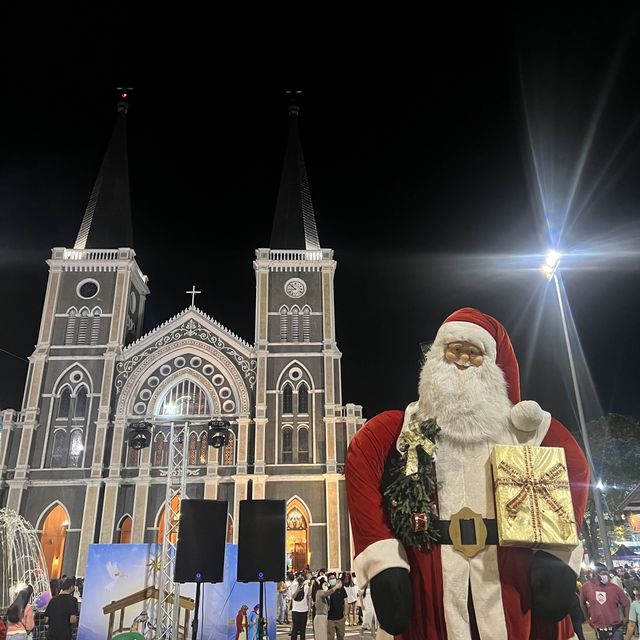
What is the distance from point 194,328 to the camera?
3072 centimetres

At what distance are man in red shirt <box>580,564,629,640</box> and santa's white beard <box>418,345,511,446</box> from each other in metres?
6.67

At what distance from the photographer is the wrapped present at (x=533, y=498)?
10.3ft

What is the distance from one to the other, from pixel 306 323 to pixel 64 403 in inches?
490

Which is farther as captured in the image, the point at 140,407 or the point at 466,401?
the point at 140,407

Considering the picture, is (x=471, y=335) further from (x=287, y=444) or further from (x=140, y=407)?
(x=140, y=407)

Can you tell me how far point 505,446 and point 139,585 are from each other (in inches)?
356

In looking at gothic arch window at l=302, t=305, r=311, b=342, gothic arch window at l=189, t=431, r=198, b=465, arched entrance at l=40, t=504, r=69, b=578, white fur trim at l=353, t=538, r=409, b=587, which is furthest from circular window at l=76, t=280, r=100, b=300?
white fur trim at l=353, t=538, r=409, b=587

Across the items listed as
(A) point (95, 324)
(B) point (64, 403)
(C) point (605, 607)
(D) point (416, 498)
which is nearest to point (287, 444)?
(B) point (64, 403)

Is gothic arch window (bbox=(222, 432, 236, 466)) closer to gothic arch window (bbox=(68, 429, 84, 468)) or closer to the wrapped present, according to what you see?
gothic arch window (bbox=(68, 429, 84, 468))

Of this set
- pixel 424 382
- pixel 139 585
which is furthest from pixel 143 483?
pixel 424 382

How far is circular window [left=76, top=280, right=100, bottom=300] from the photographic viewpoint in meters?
31.3

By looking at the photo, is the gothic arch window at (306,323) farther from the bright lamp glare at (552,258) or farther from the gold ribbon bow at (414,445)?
the gold ribbon bow at (414,445)

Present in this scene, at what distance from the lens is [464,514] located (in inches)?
133

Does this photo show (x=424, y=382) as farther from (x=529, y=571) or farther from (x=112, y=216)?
(x=112, y=216)
